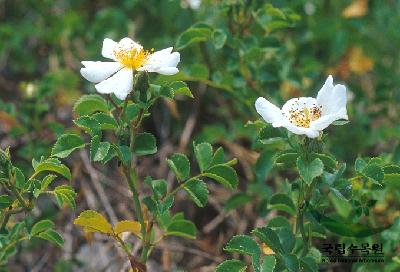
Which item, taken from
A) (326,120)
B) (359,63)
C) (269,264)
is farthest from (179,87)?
(359,63)

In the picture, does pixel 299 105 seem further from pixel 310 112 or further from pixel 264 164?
pixel 264 164

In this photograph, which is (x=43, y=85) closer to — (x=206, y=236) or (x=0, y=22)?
(x=206, y=236)

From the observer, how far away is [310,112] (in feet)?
5.60

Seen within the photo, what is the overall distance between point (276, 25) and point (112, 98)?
0.73 meters

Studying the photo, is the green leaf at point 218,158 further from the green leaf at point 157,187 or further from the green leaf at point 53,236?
the green leaf at point 53,236

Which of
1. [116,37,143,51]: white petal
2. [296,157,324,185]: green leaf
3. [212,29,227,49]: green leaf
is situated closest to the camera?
[296,157,324,185]: green leaf

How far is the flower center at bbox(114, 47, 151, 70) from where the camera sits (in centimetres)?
175

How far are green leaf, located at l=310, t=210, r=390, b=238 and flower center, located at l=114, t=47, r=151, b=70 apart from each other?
0.65 metres

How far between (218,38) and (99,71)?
52 centimetres

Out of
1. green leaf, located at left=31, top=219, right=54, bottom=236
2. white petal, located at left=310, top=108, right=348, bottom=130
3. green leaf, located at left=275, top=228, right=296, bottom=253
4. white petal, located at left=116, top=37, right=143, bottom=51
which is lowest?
green leaf, located at left=275, top=228, right=296, bottom=253

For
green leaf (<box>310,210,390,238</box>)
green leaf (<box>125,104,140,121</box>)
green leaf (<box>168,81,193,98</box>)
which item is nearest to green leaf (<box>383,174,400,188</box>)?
green leaf (<box>310,210,390,238</box>)

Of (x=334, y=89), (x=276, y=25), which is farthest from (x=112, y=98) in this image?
(x=276, y=25)

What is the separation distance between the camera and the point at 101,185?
9.00ft

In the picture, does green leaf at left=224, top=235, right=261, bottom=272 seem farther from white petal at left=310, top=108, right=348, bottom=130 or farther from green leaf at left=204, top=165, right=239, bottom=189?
white petal at left=310, top=108, right=348, bottom=130
